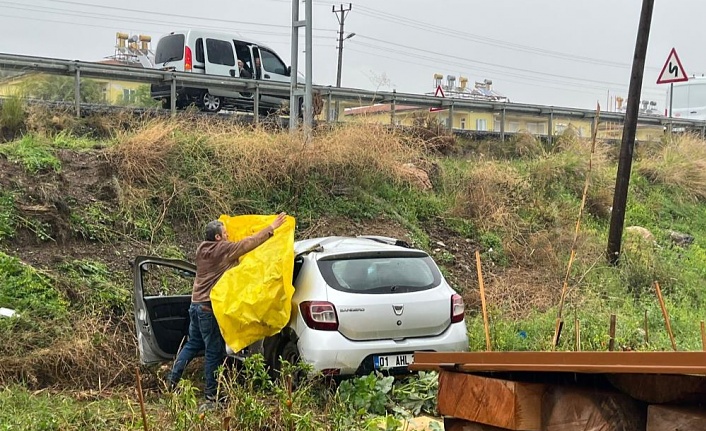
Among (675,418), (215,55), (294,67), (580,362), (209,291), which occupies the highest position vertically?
(215,55)

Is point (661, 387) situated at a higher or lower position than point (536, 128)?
lower

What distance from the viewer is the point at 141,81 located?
553 inches

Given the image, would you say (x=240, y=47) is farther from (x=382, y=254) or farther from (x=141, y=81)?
(x=382, y=254)

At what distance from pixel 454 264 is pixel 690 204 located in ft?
28.2

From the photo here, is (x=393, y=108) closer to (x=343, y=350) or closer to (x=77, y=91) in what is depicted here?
(x=77, y=91)

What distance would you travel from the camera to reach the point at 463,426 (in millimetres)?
3059

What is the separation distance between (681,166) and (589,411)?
17.5 meters

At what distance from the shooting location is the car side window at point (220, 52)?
1939 centimetres

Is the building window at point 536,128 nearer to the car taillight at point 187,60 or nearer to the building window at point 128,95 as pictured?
the car taillight at point 187,60

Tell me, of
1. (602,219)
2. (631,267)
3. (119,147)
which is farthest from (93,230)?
(602,219)

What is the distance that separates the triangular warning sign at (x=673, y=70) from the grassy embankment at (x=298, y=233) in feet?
7.42

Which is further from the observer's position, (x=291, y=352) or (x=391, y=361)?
(x=291, y=352)

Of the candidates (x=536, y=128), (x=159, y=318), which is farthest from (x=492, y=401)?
(x=536, y=128)

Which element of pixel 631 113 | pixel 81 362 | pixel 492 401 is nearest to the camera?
pixel 492 401
